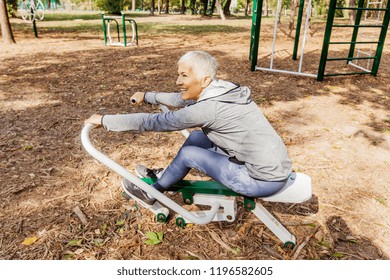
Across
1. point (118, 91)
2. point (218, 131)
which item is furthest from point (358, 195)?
point (118, 91)

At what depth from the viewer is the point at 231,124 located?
6.75 ft

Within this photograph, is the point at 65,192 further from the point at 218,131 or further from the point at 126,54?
the point at 126,54

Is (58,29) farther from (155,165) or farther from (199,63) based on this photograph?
(199,63)

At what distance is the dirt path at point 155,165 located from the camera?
2.53 m

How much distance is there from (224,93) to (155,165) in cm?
185

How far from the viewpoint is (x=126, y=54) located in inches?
385

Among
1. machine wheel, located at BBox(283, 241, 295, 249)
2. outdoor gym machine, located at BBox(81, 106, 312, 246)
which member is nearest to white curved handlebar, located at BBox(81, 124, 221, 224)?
outdoor gym machine, located at BBox(81, 106, 312, 246)

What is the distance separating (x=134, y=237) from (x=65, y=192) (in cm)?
99

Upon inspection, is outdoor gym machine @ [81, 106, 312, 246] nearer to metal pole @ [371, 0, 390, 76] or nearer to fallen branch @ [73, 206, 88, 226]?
fallen branch @ [73, 206, 88, 226]

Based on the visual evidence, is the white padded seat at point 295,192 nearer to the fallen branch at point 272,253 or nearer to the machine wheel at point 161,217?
the fallen branch at point 272,253

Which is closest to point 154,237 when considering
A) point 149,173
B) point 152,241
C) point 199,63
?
point 152,241

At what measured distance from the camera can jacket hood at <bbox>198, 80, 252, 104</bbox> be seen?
79.2 inches

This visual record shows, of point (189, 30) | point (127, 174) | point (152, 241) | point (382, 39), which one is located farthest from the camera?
point (189, 30)
